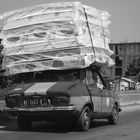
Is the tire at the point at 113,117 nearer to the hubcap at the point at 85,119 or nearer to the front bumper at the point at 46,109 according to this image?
the hubcap at the point at 85,119

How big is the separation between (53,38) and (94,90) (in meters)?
1.72

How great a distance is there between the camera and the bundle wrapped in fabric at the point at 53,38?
10969mm

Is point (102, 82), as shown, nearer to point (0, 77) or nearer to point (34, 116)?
point (34, 116)

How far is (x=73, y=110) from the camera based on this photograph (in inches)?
390

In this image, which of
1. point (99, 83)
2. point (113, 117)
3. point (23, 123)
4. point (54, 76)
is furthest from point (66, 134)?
point (113, 117)

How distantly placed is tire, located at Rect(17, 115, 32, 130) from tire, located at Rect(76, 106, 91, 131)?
1511mm

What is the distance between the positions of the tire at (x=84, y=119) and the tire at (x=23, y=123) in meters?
1.51

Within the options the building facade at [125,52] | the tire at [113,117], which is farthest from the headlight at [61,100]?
the building facade at [125,52]

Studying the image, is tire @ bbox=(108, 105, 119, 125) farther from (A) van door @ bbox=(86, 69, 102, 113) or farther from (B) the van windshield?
(B) the van windshield

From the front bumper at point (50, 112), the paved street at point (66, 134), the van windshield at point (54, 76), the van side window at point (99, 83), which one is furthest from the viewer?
the van side window at point (99, 83)

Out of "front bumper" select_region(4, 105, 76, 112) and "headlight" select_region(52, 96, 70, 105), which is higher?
"headlight" select_region(52, 96, 70, 105)

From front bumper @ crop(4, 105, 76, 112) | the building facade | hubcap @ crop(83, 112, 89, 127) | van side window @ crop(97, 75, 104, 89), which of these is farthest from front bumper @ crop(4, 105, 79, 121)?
the building facade

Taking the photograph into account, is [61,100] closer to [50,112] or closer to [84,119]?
[50,112]

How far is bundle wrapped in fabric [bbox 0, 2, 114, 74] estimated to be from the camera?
11.0m
